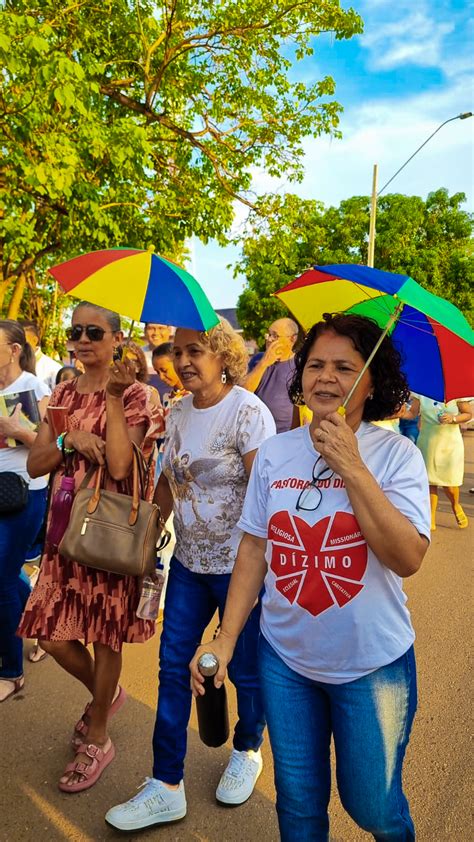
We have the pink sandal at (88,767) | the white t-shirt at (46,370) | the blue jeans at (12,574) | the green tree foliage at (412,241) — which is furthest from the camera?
the green tree foliage at (412,241)

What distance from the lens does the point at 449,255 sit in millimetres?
24906

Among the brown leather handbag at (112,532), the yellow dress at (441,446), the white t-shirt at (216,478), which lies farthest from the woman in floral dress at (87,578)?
the yellow dress at (441,446)

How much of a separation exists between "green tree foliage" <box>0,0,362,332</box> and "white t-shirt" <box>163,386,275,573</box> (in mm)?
5155

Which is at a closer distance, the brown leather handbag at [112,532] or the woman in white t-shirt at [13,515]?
the brown leather handbag at [112,532]

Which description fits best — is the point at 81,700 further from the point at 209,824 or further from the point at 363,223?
the point at 363,223

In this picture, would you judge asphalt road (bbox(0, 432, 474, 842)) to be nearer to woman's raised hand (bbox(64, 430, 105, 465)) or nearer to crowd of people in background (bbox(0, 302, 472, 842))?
crowd of people in background (bbox(0, 302, 472, 842))

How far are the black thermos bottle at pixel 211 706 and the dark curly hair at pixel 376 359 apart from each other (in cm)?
83

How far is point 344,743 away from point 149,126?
986 centimetres

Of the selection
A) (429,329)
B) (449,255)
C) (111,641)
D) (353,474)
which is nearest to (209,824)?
(111,641)

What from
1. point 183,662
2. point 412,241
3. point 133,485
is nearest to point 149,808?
point 183,662

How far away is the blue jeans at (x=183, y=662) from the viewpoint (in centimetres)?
241

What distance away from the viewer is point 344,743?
1663 millimetres

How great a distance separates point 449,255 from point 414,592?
2265 centimetres

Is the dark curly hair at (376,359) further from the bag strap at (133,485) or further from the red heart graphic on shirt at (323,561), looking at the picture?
the bag strap at (133,485)
